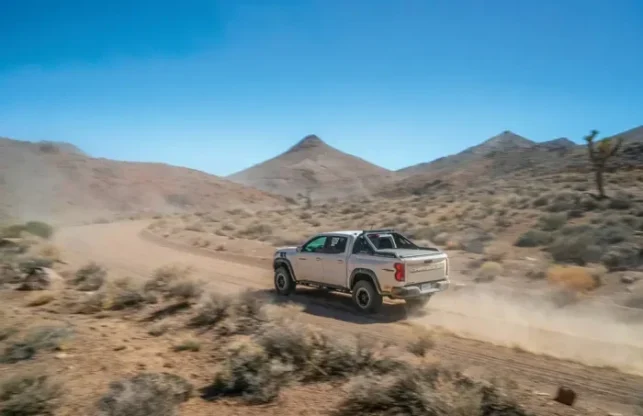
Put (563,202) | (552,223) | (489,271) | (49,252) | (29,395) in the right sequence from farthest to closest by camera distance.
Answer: (563,202) → (552,223) → (49,252) → (489,271) → (29,395)

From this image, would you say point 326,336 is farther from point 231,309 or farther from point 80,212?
point 80,212

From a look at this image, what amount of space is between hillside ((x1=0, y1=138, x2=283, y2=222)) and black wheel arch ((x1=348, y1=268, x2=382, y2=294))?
6094cm

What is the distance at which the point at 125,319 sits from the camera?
9.49m

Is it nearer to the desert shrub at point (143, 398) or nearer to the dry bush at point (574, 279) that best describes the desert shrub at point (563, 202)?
the dry bush at point (574, 279)

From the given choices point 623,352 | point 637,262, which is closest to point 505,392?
point 623,352

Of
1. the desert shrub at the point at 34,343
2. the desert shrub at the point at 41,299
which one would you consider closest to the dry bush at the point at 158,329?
the desert shrub at the point at 34,343

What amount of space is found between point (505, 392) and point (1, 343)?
7290mm

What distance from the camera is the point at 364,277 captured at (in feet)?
34.2

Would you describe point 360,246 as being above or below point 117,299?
above

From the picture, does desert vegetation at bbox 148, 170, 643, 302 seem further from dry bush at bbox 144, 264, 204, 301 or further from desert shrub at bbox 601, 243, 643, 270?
dry bush at bbox 144, 264, 204, 301

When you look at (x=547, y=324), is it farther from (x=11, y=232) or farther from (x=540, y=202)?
(x=11, y=232)

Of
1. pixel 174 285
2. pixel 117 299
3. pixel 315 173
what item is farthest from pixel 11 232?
pixel 315 173

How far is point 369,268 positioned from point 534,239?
447 inches

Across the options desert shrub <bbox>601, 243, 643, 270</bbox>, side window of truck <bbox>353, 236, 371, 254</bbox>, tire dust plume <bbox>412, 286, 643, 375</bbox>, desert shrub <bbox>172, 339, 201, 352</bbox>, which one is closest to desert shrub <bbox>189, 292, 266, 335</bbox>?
desert shrub <bbox>172, 339, 201, 352</bbox>
